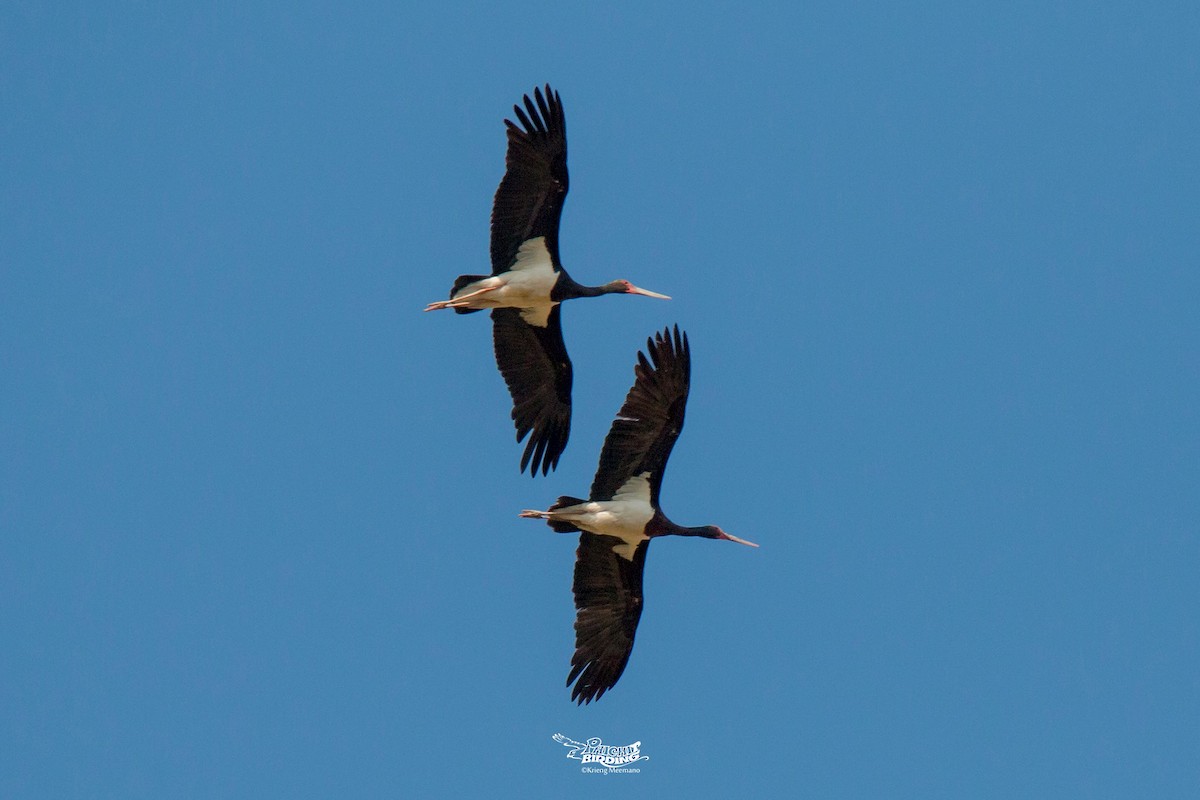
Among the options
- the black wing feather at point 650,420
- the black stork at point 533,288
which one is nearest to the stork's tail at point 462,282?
the black stork at point 533,288

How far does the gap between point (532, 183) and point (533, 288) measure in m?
1.36

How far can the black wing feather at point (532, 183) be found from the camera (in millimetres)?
26797

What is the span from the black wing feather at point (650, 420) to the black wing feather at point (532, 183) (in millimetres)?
2483

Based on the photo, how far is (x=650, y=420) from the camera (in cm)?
2608

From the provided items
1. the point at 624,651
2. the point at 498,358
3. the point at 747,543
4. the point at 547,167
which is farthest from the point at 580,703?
the point at 547,167

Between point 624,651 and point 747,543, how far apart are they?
6.95ft

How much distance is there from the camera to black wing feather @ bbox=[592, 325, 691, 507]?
1018 inches

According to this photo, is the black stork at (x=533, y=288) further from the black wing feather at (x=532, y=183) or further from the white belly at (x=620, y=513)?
the white belly at (x=620, y=513)

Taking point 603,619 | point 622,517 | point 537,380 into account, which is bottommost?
point 603,619

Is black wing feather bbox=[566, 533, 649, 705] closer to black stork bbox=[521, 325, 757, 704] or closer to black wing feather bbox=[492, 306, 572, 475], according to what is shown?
black stork bbox=[521, 325, 757, 704]

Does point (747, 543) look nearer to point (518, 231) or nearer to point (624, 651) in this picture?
point (624, 651)

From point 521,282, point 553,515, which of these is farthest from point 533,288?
point 553,515

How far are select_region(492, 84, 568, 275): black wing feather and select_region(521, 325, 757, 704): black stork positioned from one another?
2502mm

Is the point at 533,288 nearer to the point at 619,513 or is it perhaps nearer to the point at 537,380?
the point at 537,380
